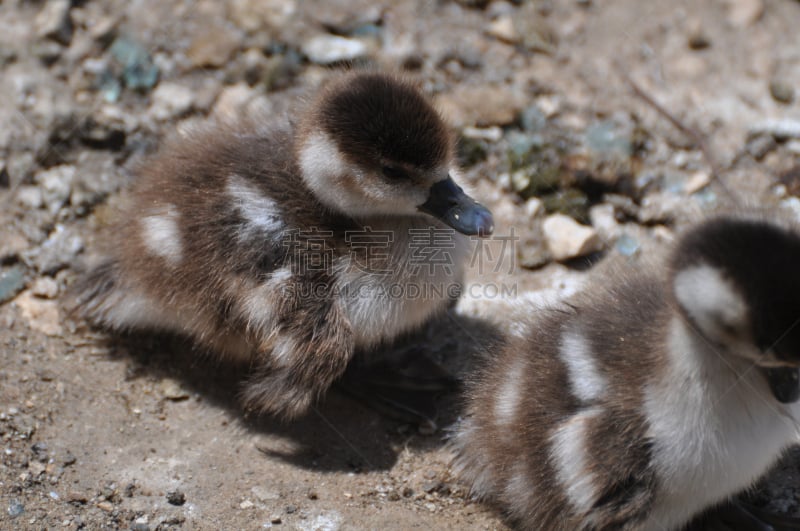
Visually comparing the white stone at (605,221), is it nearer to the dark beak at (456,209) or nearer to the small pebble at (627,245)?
the small pebble at (627,245)

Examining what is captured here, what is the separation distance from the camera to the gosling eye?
238 centimetres

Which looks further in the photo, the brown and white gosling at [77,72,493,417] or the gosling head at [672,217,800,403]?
the brown and white gosling at [77,72,493,417]

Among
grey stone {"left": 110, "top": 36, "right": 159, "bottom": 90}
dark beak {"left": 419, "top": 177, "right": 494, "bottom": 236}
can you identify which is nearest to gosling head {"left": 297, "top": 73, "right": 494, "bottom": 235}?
dark beak {"left": 419, "top": 177, "right": 494, "bottom": 236}

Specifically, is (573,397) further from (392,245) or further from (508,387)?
(392,245)

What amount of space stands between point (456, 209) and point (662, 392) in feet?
2.44

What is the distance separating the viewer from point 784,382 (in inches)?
74.7

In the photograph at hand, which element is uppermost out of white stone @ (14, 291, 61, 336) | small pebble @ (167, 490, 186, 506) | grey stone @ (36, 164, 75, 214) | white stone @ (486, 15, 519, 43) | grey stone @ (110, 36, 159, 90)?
white stone @ (486, 15, 519, 43)

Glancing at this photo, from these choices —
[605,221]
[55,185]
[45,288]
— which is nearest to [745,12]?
[605,221]

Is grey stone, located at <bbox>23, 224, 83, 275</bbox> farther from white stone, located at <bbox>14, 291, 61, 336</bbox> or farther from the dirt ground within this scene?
white stone, located at <bbox>14, 291, 61, 336</bbox>

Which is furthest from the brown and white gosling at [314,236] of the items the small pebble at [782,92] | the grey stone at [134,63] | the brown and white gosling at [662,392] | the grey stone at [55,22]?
the small pebble at [782,92]

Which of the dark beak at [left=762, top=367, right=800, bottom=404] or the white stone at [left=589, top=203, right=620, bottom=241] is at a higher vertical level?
the dark beak at [left=762, top=367, right=800, bottom=404]

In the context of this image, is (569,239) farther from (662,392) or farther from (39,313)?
(39,313)

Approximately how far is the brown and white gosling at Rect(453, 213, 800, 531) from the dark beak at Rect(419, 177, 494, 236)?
326 mm

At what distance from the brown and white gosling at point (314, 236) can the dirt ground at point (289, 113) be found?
267 mm
